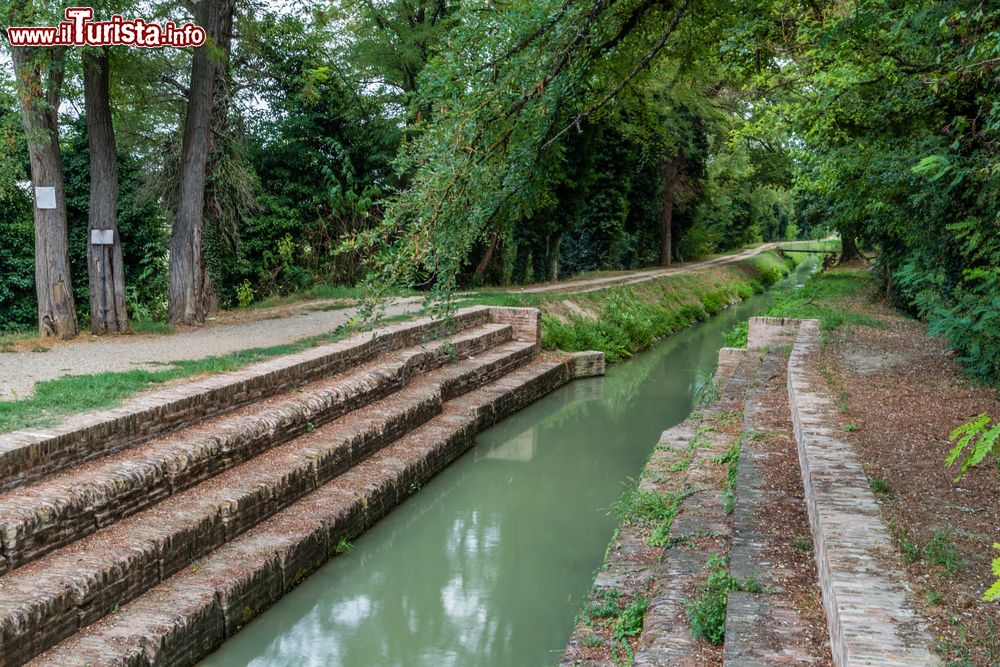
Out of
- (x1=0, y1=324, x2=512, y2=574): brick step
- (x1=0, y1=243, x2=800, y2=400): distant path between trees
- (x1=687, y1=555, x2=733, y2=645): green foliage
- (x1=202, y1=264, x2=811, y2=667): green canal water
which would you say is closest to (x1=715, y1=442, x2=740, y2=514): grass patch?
(x1=687, y1=555, x2=733, y2=645): green foliage

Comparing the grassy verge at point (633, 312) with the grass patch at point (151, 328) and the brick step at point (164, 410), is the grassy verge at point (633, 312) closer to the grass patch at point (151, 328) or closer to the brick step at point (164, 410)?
the brick step at point (164, 410)

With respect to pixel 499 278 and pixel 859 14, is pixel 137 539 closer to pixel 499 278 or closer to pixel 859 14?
pixel 859 14

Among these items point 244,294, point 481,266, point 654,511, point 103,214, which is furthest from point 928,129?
point 481,266

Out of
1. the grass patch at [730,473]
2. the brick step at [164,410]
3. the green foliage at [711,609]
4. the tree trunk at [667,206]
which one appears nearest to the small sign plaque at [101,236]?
the brick step at [164,410]

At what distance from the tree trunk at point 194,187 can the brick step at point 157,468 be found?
3.90 meters

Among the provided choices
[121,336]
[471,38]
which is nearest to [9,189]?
[121,336]

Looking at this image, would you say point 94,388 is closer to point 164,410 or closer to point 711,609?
point 164,410

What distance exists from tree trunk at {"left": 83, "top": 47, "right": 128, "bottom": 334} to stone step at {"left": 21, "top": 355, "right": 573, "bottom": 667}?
15.5 feet

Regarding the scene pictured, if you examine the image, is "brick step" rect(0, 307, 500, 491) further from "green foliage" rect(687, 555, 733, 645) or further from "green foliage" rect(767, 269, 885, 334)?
"green foliage" rect(767, 269, 885, 334)

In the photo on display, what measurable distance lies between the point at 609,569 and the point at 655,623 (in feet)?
4.26

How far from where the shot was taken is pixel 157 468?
6086 mm

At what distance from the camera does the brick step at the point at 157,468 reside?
5.03 m

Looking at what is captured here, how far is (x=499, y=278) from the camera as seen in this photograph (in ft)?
69.8

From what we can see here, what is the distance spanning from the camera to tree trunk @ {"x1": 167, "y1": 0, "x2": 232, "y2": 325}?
39.2ft
